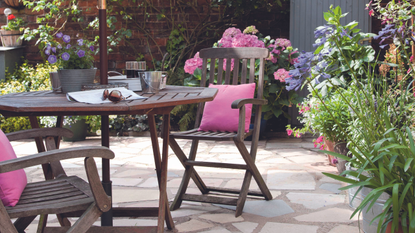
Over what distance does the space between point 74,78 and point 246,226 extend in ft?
3.57

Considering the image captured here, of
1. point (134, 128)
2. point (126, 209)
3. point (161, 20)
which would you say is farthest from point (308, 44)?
point (126, 209)

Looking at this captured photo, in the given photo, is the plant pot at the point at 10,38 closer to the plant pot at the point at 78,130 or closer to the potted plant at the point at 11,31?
the potted plant at the point at 11,31

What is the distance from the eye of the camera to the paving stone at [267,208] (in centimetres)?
223

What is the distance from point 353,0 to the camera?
4.41 metres

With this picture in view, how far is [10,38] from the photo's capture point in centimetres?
512

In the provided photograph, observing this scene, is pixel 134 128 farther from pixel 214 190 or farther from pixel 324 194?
pixel 324 194

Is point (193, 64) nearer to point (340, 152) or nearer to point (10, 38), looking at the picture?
point (340, 152)

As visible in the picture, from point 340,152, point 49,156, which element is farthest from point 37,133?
point 340,152

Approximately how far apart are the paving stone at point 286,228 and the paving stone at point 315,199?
0.31 meters

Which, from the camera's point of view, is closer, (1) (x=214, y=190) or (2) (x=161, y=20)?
(1) (x=214, y=190)

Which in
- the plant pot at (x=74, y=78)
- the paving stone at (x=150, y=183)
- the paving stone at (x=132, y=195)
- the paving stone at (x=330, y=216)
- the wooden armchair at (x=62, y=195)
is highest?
the plant pot at (x=74, y=78)

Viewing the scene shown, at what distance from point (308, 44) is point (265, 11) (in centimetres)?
79

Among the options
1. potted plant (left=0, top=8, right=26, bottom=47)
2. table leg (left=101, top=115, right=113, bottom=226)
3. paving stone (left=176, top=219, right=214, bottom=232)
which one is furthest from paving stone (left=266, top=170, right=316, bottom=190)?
potted plant (left=0, top=8, right=26, bottom=47)

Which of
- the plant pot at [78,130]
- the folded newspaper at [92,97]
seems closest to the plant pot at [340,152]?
the folded newspaper at [92,97]
